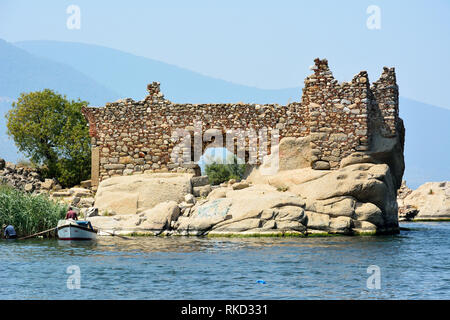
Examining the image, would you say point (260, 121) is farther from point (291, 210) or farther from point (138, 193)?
point (138, 193)

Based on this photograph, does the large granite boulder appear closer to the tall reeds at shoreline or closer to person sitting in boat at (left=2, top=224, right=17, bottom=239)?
the tall reeds at shoreline

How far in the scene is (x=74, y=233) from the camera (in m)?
28.4

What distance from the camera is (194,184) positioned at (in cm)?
3375

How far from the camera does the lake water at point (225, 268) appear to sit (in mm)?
17750

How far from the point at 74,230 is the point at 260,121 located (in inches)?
429

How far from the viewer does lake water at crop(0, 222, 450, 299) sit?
17.8 metres

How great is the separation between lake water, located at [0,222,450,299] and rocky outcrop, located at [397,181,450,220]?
27.2m

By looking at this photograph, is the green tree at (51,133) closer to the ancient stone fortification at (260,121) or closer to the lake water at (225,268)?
the ancient stone fortification at (260,121)

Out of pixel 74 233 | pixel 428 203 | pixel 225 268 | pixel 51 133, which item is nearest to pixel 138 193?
pixel 74 233
